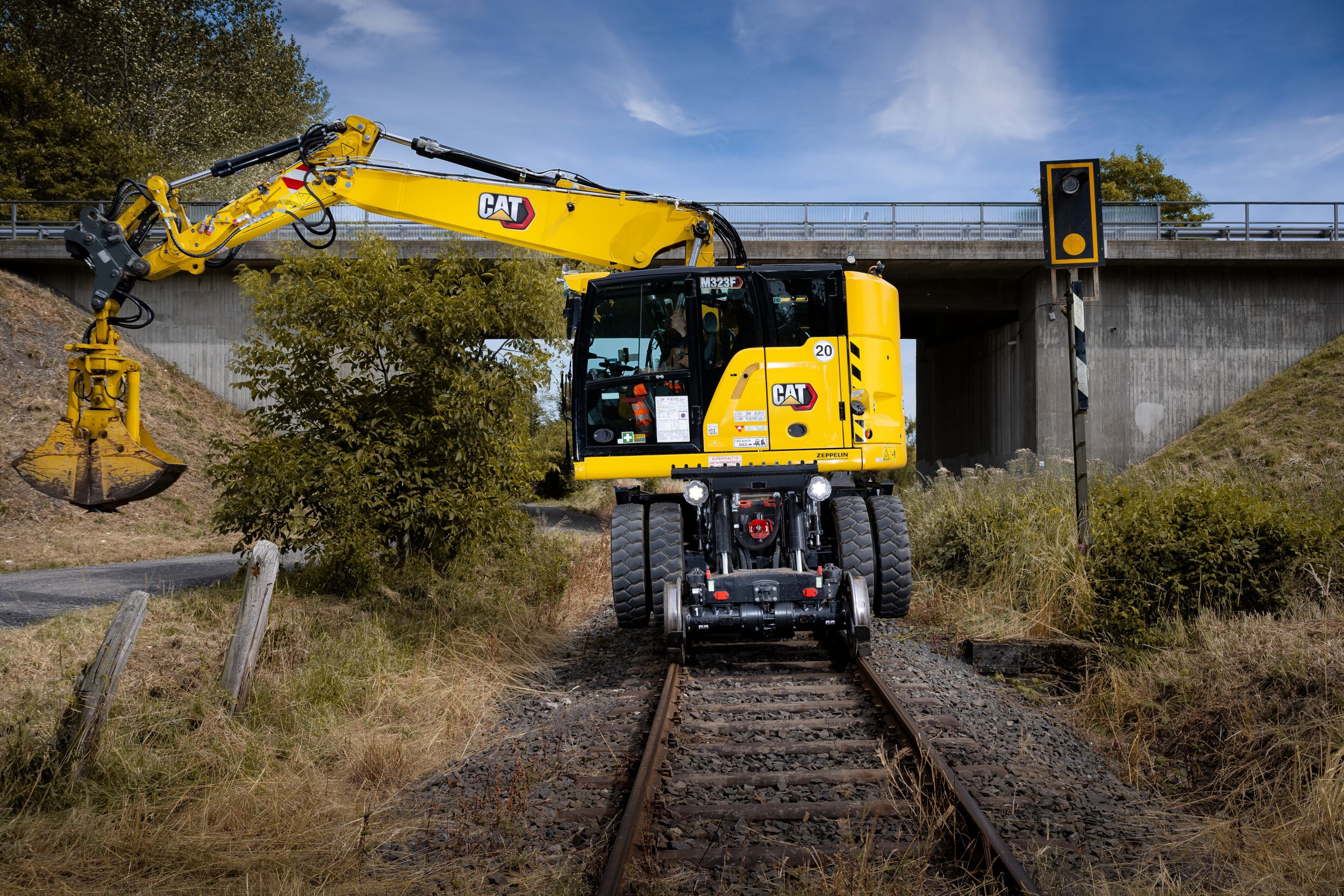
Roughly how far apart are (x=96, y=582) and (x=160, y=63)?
34.4 m

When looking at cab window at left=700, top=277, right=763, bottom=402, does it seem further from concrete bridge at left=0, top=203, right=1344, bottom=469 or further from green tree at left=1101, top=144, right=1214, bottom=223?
green tree at left=1101, top=144, right=1214, bottom=223

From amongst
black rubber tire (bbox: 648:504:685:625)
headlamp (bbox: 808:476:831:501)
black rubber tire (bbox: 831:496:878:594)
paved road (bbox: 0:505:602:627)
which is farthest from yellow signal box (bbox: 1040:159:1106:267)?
paved road (bbox: 0:505:602:627)

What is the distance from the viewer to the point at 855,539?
8102 millimetres

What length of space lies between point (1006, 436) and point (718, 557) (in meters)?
21.7

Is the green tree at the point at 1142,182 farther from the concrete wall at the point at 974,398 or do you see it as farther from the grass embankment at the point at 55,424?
the grass embankment at the point at 55,424

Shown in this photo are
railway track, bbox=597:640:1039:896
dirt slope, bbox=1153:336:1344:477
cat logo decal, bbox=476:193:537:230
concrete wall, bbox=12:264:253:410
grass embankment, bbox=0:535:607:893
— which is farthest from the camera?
concrete wall, bbox=12:264:253:410

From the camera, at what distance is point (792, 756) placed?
18.0ft

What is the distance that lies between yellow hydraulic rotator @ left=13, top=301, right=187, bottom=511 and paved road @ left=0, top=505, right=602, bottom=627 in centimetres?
158

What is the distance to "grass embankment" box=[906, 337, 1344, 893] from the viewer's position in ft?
13.8

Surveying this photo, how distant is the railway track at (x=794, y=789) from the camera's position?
13.4 feet

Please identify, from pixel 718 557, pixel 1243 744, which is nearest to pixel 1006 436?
pixel 718 557

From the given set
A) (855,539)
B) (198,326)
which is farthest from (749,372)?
(198,326)

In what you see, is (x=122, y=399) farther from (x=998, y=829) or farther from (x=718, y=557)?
(x=998, y=829)

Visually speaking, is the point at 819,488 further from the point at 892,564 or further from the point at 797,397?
the point at 892,564
